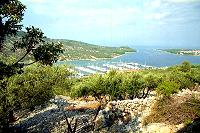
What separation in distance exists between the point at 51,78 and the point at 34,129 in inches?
546

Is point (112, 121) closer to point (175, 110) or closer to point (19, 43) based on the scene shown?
point (175, 110)

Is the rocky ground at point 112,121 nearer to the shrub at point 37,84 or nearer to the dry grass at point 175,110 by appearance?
the dry grass at point 175,110

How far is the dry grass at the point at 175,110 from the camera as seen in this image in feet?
107

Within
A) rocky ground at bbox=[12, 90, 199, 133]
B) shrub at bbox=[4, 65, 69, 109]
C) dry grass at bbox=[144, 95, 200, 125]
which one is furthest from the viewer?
shrub at bbox=[4, 65, 69, 109]

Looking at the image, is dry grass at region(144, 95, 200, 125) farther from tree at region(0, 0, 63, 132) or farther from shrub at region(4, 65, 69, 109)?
tree at region(0, 0, 63, 132)

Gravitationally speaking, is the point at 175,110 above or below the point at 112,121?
above

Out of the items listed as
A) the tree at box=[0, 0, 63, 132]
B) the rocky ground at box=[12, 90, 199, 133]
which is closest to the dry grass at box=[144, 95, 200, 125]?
the rocky ground at box=[12, 90, 199, 133]

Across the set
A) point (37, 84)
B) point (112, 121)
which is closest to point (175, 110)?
point (112, 121)

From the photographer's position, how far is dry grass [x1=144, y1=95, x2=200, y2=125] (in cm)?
3253

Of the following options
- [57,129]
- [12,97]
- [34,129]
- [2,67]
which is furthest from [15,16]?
[34,129]

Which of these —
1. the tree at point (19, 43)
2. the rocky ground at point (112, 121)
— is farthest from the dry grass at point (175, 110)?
the tree at point (19, 43)

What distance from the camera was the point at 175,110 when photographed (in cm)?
3450

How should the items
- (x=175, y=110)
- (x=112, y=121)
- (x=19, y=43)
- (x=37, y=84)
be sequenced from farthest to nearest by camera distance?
1. (x=37, y=84)
2. (x=112, y=121)
3. (x=175, y=110)
4. (x=19, y=43)

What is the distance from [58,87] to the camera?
41.8 m
